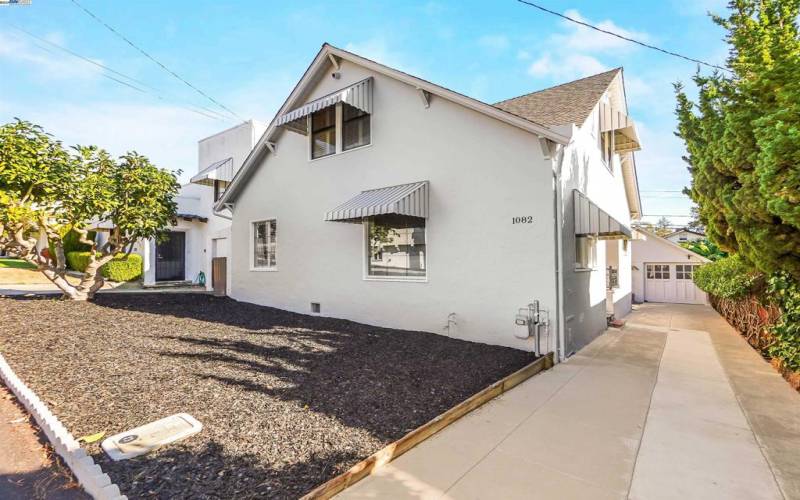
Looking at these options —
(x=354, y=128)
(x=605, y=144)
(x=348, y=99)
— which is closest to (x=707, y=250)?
(x=605, y=144)

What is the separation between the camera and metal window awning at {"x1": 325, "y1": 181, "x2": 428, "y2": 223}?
29.7 feet

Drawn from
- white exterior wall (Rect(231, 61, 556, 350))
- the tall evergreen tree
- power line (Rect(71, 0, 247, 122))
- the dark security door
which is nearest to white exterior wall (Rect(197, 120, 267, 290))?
the dark security door

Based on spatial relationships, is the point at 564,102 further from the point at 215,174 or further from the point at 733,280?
the point at 215,174

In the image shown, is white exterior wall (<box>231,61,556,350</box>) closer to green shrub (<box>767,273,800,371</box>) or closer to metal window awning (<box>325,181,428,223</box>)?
metal window awning (<box>325,181,428,223</box>)

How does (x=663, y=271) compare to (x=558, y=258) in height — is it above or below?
below

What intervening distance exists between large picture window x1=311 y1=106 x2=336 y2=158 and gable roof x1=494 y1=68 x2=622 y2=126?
18.4ft

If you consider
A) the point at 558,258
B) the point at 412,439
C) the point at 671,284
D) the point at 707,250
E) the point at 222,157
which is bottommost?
the point at 412,439

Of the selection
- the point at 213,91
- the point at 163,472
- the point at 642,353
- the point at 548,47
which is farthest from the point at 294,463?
the point at 213,91

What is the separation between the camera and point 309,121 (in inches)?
508

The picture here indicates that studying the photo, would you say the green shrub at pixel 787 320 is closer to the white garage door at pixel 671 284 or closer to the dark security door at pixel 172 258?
the white garage door at pixel 671 284

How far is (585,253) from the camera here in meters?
10.7

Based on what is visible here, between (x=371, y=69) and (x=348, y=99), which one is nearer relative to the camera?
(x=348, y=99)

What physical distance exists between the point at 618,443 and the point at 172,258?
24.3 metres

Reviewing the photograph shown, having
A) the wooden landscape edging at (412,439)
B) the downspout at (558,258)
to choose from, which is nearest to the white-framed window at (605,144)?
the downspout at (558,258)
